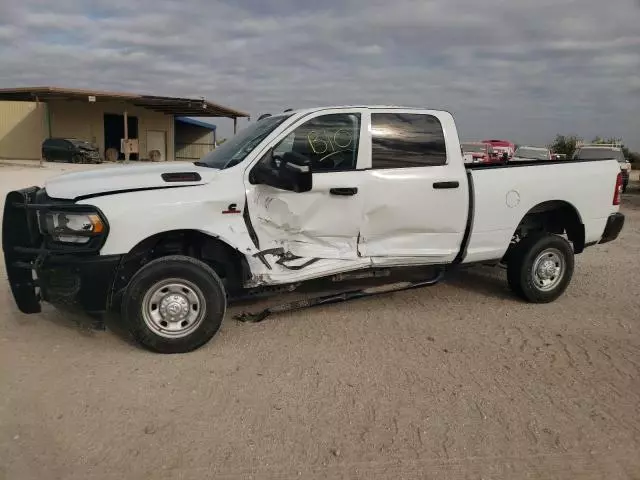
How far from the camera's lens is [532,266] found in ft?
19.9

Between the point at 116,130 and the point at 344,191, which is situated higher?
the point at 116,130

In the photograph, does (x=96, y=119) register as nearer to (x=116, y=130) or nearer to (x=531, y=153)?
(x=116, y=130)

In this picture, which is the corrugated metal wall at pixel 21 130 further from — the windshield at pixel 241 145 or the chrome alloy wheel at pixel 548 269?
the chrome alloy wheel at pixel 548 269

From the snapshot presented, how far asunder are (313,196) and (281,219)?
0.35m

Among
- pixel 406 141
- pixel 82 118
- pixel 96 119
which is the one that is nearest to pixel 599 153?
pixel 406 141

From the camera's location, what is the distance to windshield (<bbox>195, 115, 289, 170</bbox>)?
508 centimetres

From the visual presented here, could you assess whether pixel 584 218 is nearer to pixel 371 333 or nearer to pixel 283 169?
pixel 371 333

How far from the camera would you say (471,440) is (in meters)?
3.38

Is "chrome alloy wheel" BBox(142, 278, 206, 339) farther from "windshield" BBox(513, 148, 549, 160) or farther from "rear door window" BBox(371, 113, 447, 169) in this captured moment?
"windshield" BBox(513, 148, 549, 160)

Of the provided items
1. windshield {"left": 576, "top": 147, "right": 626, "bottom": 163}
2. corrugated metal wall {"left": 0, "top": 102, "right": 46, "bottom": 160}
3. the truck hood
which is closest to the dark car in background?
corrugated metal wall {"left": 0, "top": 102, "right": 46, "bottom": 160}

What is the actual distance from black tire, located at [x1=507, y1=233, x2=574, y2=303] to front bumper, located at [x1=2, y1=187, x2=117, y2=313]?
402 cm

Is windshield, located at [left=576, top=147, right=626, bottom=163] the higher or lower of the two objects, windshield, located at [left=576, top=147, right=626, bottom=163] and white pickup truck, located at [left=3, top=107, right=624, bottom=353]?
the higher

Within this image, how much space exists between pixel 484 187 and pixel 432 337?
163 cm

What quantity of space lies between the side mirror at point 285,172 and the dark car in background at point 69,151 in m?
29.6
